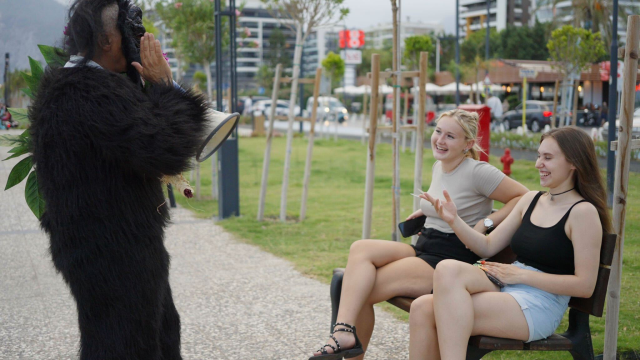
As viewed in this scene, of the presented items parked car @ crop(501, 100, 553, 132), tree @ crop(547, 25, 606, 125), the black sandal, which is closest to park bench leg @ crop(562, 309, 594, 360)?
the black sandal

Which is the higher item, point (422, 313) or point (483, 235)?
point (483, 235)

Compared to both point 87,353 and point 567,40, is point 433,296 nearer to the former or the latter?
point 87,353

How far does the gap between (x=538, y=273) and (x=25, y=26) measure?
107 inches

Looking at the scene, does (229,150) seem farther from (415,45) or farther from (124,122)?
(415,45)

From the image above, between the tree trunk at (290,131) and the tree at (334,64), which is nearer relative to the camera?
the tree trunk at (290,131)

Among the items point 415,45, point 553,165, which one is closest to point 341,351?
point 553,165

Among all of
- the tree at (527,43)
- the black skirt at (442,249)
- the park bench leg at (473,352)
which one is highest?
the tree at (527,43)

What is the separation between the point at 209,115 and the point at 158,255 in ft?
1.85

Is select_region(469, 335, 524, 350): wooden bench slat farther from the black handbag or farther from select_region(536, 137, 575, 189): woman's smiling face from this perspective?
the black handbag

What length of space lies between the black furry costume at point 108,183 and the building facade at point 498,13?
307 feet

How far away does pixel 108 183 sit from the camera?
2.30 meters

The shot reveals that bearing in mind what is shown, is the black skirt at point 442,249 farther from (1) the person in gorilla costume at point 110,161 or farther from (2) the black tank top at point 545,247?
(1) the person in gorilla costume at point 110,161

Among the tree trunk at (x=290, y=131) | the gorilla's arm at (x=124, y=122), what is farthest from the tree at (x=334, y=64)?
the gorilla's arm at (x=124, y=122)

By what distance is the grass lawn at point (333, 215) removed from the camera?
433 centimetres
